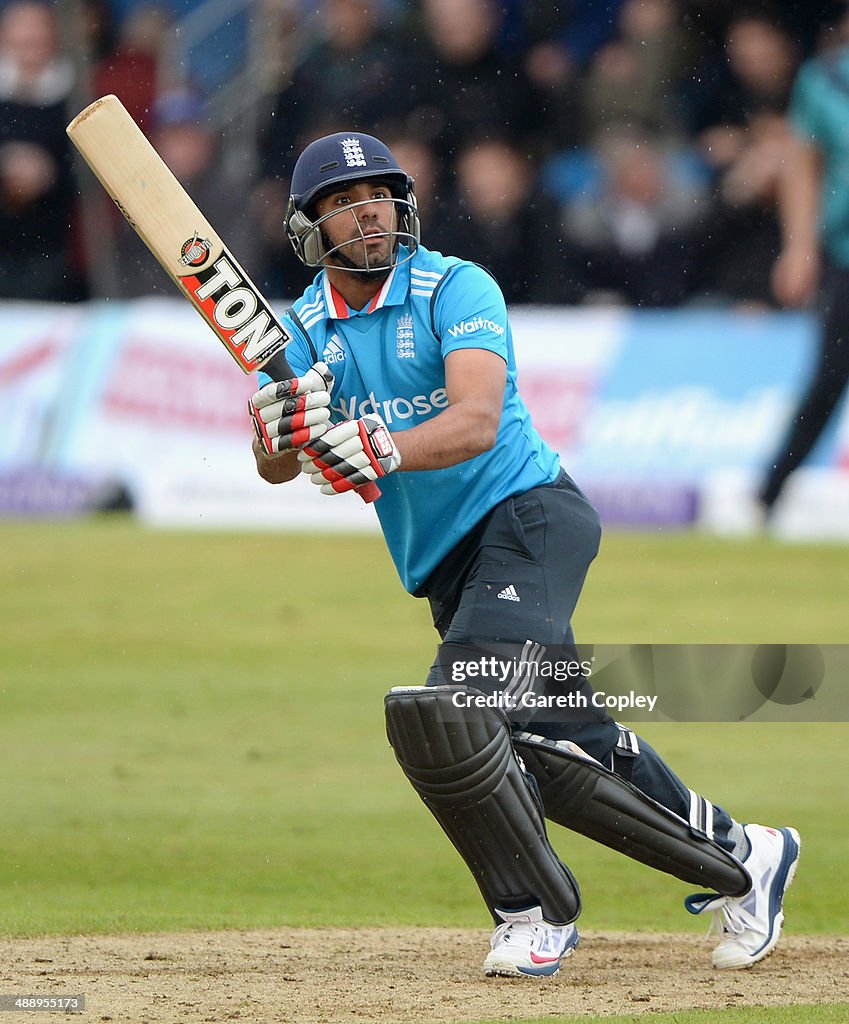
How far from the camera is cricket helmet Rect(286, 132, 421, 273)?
145 inches

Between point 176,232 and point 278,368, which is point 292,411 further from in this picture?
point 176,232

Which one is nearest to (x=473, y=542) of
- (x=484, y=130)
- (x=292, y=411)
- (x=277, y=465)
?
(x=277, y=465)

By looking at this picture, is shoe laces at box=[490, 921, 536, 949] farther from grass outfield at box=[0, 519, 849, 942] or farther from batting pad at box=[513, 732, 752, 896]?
grass outfield at box=[0, 519, 849, 942]

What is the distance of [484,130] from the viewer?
36.9 feet

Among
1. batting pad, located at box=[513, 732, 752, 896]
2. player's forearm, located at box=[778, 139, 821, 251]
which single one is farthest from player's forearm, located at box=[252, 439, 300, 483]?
player's forearm, located at box=[778, 139, 821, 251]

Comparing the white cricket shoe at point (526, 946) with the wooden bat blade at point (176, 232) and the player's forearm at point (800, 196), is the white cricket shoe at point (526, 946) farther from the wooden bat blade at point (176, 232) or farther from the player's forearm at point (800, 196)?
the player's forearm at point (800, 196)

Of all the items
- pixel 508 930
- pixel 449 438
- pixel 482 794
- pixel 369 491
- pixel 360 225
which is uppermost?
pixel 360 225

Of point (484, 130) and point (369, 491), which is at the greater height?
point (484, 130)

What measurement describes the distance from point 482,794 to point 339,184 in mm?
1313

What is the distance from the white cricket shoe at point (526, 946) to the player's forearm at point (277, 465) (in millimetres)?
1027

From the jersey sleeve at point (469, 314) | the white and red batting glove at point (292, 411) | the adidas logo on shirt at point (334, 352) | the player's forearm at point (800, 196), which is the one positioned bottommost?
the player's forearm at point (800, 196)

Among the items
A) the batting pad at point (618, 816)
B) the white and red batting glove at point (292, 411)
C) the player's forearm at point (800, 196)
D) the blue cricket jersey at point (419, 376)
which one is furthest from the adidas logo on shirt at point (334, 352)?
the player's forearm at point (800, 196)

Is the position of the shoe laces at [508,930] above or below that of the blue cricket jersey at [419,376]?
below

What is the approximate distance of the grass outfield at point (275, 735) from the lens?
4375 mm
